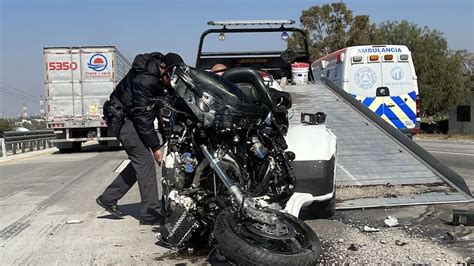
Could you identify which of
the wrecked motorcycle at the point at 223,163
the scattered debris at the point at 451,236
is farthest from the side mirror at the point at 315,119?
the scattered debris at the point at 451,236

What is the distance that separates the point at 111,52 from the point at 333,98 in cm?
1285

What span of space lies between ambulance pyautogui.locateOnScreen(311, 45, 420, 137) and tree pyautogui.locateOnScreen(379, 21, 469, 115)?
94.5 ft

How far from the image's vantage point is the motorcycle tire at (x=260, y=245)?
→ 3541 millimetres

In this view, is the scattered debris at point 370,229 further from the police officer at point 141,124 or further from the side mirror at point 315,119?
the police officer at point 141,124

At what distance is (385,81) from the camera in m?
12.6

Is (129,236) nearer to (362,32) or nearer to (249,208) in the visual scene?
(249,208)

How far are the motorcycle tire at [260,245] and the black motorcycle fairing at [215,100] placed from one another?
2.40ft

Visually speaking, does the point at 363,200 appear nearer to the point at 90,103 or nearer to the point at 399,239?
the point at 399,239

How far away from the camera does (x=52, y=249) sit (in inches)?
205

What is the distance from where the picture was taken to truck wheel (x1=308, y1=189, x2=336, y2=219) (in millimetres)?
5531

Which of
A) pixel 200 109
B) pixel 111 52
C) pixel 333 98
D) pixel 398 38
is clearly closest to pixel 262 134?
pixel 200 109

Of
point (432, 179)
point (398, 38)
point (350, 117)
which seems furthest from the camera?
point (398, 38)

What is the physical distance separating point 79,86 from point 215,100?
18.2m

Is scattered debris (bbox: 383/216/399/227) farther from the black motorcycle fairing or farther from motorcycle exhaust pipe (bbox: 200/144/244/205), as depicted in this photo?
motorcycle exhaust pipe (bbox: 200/144/244/205)
